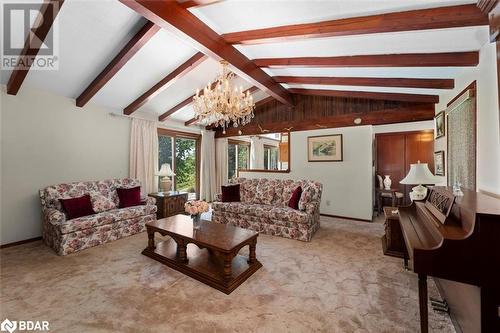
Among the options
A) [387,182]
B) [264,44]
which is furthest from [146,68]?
[387,182]

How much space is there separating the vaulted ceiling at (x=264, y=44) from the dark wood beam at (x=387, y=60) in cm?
1

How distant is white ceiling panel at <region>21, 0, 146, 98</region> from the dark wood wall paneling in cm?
384

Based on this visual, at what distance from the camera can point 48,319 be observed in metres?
1.79

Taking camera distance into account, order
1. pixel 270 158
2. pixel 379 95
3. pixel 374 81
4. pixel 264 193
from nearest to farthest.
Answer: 1. pixel 374 81
2. pixel 379 95
3. pixel 264 193
4. pixel 270 158

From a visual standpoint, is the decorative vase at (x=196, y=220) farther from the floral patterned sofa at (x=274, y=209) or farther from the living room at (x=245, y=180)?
the floral patterned sofa at (x=274, y=209)

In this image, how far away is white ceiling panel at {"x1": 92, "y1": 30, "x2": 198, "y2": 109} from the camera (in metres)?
3.11

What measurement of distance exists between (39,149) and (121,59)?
2.21 metres

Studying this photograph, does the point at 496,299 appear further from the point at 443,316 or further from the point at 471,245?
the point at 443,316

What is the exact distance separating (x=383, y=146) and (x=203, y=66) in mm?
5298

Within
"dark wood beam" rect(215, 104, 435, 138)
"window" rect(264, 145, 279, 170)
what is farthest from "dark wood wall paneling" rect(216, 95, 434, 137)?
"window" rect(264, 145, 279, 170)

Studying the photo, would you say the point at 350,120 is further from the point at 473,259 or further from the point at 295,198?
the point at 473,259

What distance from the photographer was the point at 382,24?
1.96 meters

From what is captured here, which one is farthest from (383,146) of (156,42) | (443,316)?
(156,42)

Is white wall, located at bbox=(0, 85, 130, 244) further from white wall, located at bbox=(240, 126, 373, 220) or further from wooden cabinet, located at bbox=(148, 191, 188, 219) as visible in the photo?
white wall, located at bbox=(240, 126, 373, 220)
